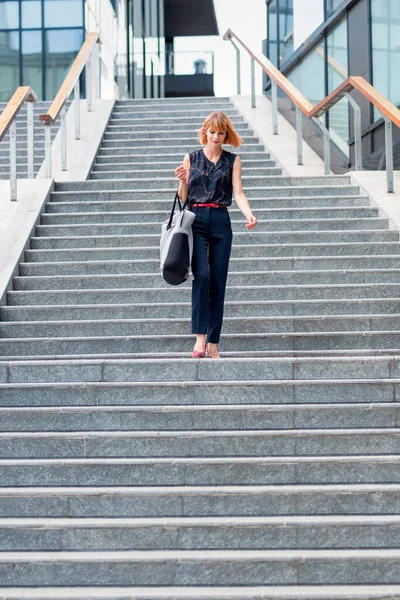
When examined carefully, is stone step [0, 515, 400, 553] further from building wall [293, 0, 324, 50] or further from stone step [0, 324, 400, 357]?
building wall [293, 0, 324, 50]

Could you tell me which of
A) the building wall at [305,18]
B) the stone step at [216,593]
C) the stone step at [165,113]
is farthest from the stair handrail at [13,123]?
the building wall at [305,18]

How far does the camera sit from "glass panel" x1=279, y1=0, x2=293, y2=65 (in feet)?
55.8

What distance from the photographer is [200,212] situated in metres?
5.91

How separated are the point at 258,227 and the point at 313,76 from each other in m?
7.43

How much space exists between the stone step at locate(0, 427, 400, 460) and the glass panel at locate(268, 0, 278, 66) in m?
14.1

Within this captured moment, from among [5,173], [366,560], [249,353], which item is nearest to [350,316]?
[249,353]

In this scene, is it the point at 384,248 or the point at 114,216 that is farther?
the point at 114,216

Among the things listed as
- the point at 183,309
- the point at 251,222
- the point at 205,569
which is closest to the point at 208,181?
the point at 251,222

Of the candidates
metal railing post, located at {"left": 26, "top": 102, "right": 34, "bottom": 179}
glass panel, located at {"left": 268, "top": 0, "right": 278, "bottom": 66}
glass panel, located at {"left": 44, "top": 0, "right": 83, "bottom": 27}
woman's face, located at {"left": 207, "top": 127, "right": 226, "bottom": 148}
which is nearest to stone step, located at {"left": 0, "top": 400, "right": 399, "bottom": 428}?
woman's face, located at {"left": 207, "top": 127, "right": 226, "bottom": 148}

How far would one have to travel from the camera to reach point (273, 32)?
1855 centimetres

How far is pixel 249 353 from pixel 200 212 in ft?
3.18

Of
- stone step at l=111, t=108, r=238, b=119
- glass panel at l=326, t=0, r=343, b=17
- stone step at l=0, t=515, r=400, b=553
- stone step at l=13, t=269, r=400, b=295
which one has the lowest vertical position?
stone step at l=0, t=515, r=400, b=553

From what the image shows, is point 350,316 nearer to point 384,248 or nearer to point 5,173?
point 384,248

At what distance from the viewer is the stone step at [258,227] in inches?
331
